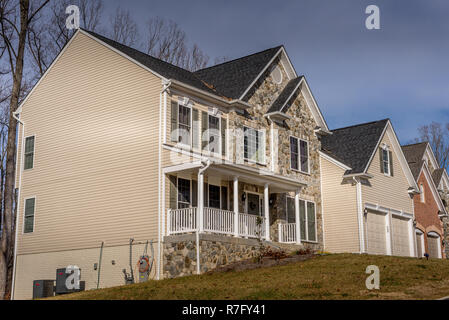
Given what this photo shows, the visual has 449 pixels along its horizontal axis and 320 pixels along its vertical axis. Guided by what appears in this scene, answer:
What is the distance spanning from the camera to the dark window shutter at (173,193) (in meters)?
18.4

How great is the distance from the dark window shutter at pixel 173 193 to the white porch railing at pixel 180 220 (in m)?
0.31

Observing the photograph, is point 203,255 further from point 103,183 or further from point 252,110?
point 252,110

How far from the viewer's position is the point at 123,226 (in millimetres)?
18844

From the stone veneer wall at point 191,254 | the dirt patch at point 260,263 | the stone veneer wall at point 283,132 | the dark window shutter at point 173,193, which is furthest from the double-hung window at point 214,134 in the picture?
the dirt patch at point 260,263

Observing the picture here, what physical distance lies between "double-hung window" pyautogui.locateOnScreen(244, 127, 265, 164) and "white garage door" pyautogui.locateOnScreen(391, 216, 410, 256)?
27.1ft

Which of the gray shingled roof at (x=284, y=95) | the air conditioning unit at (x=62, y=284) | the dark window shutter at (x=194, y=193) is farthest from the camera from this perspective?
the gray shingled roof at (x=284, y=95)

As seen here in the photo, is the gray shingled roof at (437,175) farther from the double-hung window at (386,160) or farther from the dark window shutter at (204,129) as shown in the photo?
the dark window shutter at (204,129)

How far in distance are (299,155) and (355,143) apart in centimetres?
373

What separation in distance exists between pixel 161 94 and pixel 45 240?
23.2 feet

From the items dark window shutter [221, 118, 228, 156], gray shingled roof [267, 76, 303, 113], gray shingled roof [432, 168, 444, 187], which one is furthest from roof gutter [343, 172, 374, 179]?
gray shingled roof [432, 168, 444, 187]

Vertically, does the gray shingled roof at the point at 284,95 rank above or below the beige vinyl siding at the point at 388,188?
above

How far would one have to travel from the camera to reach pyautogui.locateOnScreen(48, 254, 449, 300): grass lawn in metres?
12.2
